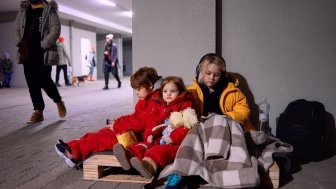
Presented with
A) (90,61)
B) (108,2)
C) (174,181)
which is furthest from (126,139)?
(90,61)

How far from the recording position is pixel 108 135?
10.4 ft

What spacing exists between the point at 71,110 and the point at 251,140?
4.89 metres

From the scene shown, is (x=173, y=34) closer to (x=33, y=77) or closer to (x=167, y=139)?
(x=167, y=139)

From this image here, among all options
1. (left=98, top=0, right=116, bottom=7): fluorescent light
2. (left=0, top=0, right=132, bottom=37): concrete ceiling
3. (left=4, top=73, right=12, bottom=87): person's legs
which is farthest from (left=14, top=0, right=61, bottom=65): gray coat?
(left=4, top=73, right=12, bottom=87): person's legs

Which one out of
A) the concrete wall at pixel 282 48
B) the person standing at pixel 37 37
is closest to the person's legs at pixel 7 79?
the person standing at pixel 37 37

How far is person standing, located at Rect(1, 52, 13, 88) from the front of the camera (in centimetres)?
1455

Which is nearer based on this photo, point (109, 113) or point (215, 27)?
point (215, 27)

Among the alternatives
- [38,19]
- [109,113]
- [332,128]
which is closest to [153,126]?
[332,128]

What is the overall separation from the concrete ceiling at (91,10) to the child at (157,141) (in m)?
11.9

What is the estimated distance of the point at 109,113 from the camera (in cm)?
646

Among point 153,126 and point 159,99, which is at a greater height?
point 159,99

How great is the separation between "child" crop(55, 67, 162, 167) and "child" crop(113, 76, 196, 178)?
0.18 meters

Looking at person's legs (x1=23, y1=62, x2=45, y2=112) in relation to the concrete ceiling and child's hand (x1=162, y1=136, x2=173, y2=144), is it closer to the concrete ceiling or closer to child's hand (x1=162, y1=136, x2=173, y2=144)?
child's hand (x1=162, y1=136, x2=173, y2=144)

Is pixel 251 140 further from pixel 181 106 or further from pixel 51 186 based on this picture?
pixel 51 186
